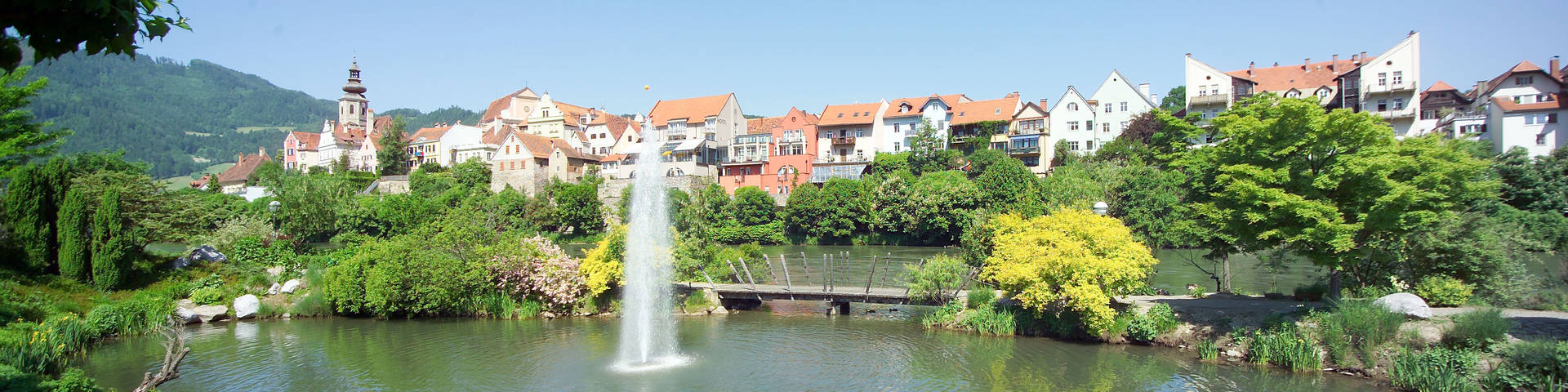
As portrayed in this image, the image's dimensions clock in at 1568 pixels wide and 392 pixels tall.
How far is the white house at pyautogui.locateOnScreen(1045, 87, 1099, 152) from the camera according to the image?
238ft

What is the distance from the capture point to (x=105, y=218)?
A: 25.9 m

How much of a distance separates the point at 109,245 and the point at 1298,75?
262ft

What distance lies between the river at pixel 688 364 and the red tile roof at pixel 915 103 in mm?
54211

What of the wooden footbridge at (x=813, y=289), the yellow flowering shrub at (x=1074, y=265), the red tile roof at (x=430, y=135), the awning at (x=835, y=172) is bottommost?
the wooden footbridge at (x=813, y=289)

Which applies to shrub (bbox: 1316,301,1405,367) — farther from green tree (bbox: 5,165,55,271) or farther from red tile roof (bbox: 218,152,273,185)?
red tile roof (bbox: 218,152,273,185)

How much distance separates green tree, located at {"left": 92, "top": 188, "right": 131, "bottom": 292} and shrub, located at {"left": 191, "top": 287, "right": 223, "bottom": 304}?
83.3 inches

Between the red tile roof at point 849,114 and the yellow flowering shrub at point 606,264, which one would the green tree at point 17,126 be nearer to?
the yellow flowering shrub at point 606,264

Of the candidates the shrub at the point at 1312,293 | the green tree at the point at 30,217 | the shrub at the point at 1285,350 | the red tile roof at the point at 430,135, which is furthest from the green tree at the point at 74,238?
the red tile roof at the point at 430,135

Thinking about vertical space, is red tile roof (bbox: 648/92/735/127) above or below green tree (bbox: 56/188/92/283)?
above

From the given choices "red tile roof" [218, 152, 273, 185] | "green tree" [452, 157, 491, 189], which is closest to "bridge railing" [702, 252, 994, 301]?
"green tree" [452, 157, 491, 189]

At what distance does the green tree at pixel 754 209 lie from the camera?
228 feet

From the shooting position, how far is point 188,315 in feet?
84.2

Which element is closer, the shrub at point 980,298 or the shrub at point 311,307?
the shrub at point 980,298

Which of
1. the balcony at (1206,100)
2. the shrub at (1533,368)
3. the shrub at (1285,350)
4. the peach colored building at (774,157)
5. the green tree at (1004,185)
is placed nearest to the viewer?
the shrub at (1533,368)
